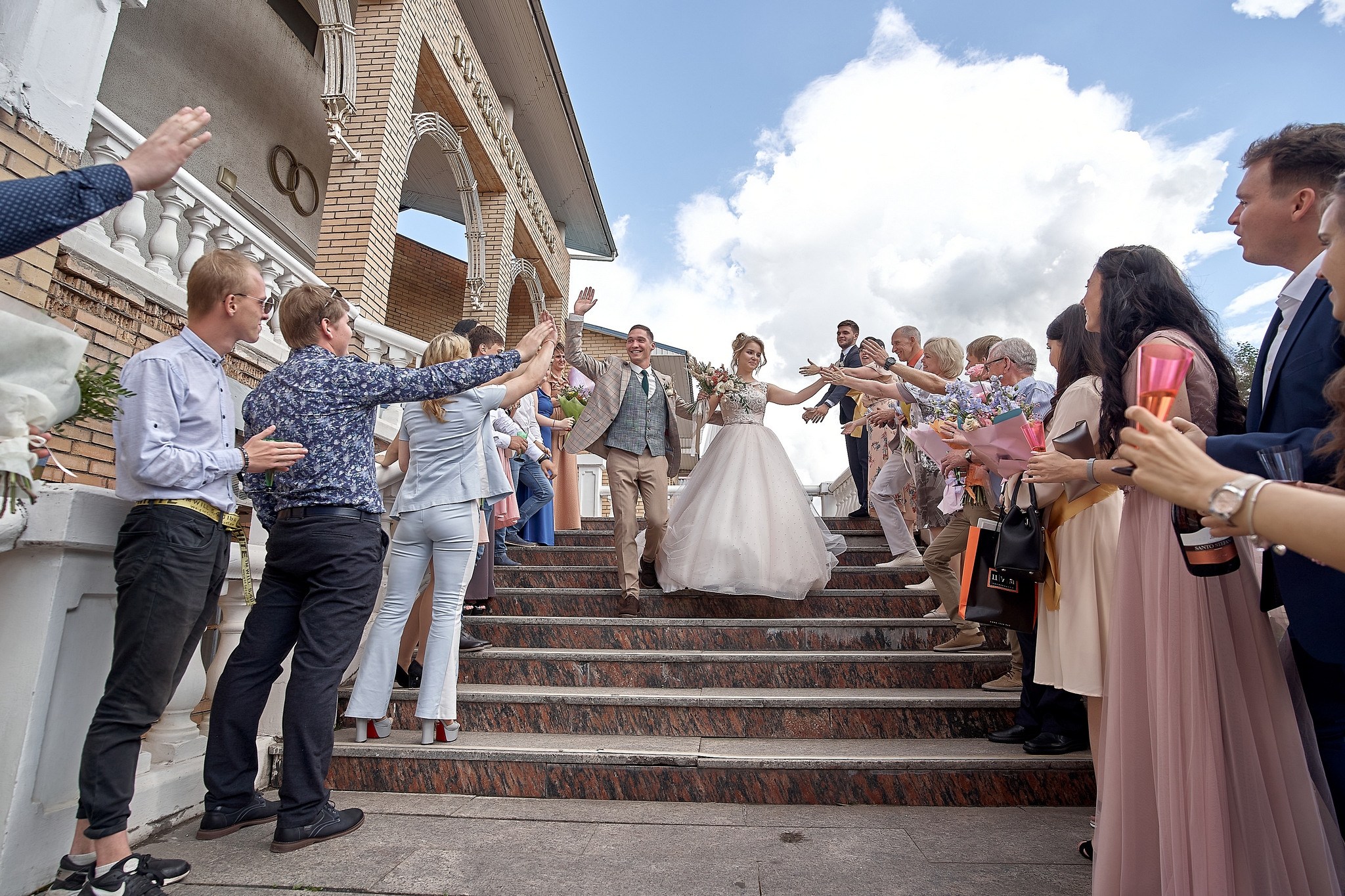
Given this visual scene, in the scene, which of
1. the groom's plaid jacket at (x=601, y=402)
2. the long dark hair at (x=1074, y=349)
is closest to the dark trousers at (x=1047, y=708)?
the long dark hair at (x=1074, y=349)

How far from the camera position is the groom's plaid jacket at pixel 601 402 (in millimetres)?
5480

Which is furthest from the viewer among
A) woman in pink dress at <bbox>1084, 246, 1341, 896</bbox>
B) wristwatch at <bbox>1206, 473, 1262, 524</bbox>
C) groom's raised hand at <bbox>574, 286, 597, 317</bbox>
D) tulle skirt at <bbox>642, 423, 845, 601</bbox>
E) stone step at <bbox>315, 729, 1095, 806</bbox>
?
tulle skirt at <bbox>642, 423, 845, 601</bbox>

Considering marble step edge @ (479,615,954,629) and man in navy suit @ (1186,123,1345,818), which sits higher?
man in navy suit @ (1186,123,1345,818)

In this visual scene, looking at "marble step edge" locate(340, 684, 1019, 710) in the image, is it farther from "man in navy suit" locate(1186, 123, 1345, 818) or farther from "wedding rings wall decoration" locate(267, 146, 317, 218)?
"wedding rings wall decoration" locate(267, 146, 317, 218)

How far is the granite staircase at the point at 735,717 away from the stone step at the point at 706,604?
0.06ft

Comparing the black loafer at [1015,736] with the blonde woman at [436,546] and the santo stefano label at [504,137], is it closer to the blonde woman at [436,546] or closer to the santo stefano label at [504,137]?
the blonde woman at [436,546]

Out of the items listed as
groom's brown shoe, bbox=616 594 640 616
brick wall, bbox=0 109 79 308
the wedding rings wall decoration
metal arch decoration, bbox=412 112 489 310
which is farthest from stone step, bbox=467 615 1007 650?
the wedding rings wall decoration

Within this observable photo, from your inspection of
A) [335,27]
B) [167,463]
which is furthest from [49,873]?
[335,27]

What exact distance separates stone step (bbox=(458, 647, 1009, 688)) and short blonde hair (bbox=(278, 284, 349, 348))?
2.07m

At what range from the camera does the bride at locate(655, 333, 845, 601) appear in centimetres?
496

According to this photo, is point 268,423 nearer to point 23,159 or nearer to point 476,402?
point 476,402

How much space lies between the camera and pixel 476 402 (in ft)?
11.8

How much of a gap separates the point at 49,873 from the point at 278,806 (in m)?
0.61

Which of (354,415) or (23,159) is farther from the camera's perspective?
(23,159)
